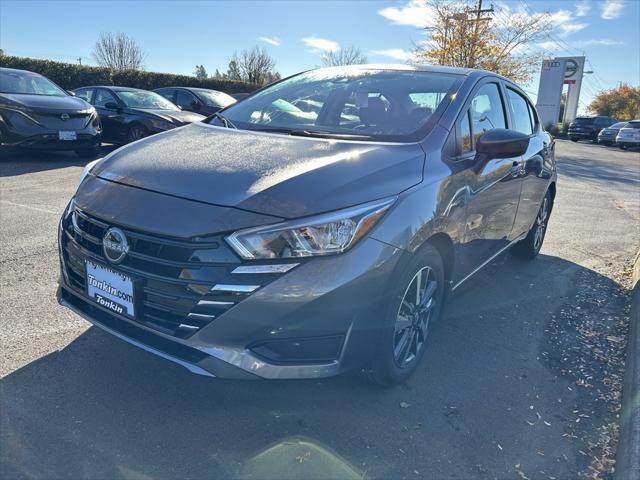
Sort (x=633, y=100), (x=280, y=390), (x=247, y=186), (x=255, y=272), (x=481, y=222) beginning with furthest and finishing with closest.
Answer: (x=633, y=100)
(x=481, y=222)
(x=280, y=390)
(x=247, y=186)
(x=255, y=272)

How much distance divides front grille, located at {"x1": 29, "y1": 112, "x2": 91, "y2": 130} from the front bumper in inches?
288

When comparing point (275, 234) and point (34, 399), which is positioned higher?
point (275, 234)

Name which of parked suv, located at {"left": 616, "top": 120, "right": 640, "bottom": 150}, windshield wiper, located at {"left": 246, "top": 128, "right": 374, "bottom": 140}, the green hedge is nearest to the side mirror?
windshield wiper, located at {"left": 246, "top": 128, "right": 374, "bottom": 140}

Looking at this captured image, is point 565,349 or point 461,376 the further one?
point 565,349

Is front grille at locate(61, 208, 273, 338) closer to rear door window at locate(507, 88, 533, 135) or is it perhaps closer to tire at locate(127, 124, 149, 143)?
rear door window at locate(507, 88, 533, 135)

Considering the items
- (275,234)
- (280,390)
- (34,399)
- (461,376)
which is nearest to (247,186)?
(275,234)

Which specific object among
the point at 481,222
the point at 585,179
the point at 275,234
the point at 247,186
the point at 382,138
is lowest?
the point at 585,179

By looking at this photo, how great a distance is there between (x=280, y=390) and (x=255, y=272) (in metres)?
0.91

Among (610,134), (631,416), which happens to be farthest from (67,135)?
(610,134)

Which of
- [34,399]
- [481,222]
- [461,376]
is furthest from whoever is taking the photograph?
[481,222]

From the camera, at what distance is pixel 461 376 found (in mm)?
2963

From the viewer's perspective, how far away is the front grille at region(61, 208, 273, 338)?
6.71 ft

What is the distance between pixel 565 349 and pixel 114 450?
9.15 ft

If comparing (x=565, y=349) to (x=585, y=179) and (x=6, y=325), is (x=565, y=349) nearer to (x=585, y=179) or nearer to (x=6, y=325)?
(x=6, y=325)
